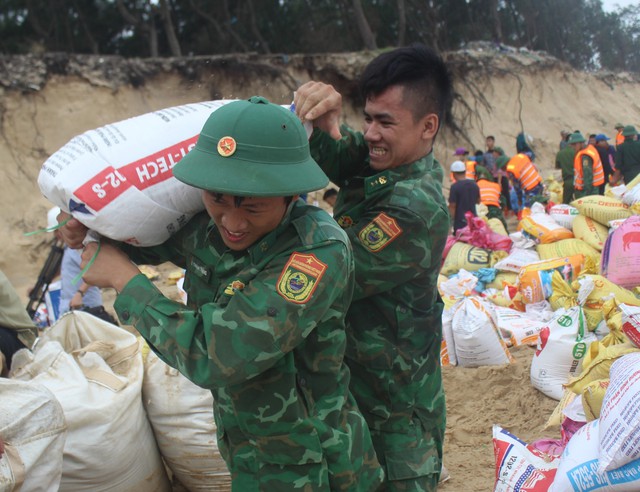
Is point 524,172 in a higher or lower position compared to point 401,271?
lower

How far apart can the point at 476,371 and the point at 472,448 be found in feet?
2.45

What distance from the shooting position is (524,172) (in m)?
11.2

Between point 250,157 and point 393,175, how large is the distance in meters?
0.71

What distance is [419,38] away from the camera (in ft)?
83.3

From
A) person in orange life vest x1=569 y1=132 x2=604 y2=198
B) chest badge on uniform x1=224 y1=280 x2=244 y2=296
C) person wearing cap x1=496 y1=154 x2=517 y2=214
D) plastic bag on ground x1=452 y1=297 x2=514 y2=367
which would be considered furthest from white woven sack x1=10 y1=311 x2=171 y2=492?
person wearing cap x1=496 y1=154 x2=517 y2=214

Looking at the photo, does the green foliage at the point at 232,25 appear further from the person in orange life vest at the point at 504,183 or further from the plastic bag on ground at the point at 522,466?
the plastic bag on ground at the point at 522,466

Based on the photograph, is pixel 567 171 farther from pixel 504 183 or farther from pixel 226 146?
pixel 226 146

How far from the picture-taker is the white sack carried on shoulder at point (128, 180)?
63.9 inches

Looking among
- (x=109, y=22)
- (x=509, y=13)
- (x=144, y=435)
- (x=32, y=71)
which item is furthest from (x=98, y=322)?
(x=509, y=13)

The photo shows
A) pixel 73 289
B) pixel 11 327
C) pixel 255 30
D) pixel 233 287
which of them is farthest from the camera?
pixel 255 30

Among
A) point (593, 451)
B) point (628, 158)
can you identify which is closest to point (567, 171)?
point (628, 158)

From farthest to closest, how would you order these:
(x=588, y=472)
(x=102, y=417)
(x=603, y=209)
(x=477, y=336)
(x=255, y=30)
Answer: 1. (x=255, y=30)
2. (x=603, y=209)
3. (x=477, y=336)
4. (x=102, y=417)
5. (x=588, y=472)

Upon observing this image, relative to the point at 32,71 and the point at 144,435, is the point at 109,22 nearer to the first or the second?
the point at 32,71

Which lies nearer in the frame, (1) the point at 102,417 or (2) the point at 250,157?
(2) the point at 250,157
